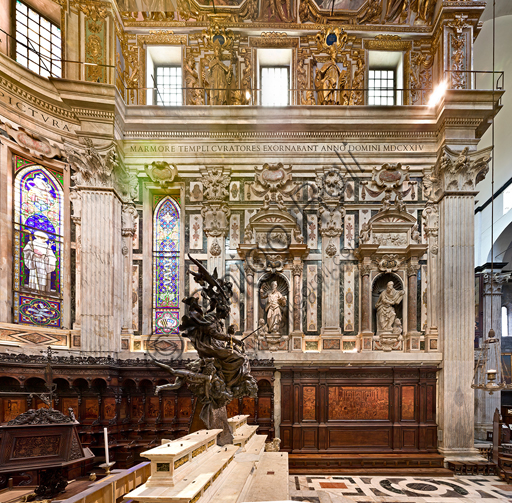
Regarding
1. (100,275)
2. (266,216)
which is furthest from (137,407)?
(266,216)

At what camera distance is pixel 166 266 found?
15.4 metres

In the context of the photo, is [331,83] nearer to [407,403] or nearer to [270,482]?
[407,403]

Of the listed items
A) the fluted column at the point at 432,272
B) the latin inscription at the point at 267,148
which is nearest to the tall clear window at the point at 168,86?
the latin inscription at the point at 267,148

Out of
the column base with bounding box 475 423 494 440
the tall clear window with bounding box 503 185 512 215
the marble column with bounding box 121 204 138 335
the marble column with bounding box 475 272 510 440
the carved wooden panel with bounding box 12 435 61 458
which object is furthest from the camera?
the tall clear window with bounding box 503 185 512 215

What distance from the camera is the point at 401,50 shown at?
1584cm

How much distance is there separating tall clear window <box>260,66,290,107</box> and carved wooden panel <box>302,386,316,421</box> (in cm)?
1103

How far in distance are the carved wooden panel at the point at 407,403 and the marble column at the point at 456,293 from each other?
97cm

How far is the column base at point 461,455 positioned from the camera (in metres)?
13.1

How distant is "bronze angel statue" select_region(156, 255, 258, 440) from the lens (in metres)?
6.86

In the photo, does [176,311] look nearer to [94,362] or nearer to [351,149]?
[94,362]

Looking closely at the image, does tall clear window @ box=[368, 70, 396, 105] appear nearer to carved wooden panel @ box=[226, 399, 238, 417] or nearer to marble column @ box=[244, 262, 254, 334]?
marble column @ box=[244, 262, 254, 334]

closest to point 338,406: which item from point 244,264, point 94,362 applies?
point 244,264

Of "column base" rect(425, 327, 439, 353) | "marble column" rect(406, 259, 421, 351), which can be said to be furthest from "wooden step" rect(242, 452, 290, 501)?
"column base" rect(425, 327, 439, 353)

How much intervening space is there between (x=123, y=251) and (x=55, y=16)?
342 inches
